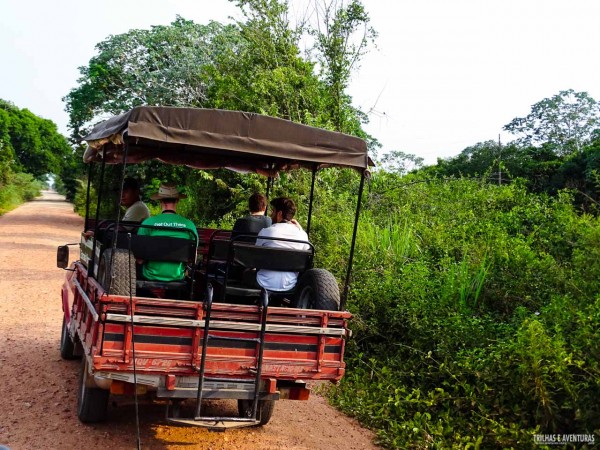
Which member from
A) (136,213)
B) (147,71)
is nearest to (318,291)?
(136,213)

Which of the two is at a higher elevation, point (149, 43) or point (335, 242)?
point (149, 43)

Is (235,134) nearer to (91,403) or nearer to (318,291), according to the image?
(318,291)

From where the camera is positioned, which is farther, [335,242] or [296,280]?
[335,242]

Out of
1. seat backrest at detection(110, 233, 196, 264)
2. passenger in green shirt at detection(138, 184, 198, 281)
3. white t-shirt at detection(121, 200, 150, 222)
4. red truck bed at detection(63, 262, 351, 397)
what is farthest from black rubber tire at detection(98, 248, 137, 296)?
white t-shirt at detection(121, 200, 150, 222)

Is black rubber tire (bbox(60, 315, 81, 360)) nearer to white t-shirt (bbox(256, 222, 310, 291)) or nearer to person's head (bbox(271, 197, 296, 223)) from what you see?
white t-shirt (bbox(256, 222, 310, 291))

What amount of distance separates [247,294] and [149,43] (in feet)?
73.0

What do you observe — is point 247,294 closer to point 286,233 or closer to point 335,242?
point 286,233

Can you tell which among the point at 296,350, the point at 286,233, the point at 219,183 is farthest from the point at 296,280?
the point at 219,183

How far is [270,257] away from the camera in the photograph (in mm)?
5285

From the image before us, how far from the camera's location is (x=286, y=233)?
567 cm

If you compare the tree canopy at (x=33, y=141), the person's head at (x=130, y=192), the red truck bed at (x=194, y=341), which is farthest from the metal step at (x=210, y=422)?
the tree canopy at (x=33, y=141)

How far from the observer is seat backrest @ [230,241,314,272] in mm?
5188

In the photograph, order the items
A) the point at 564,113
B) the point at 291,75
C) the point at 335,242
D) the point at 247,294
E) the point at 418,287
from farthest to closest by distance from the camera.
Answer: the point at 564,113, the point at 291,75, the point at 335,242, the point at 418,287, the point at 247,294

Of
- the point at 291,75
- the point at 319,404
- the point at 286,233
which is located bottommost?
the point at 319,404
